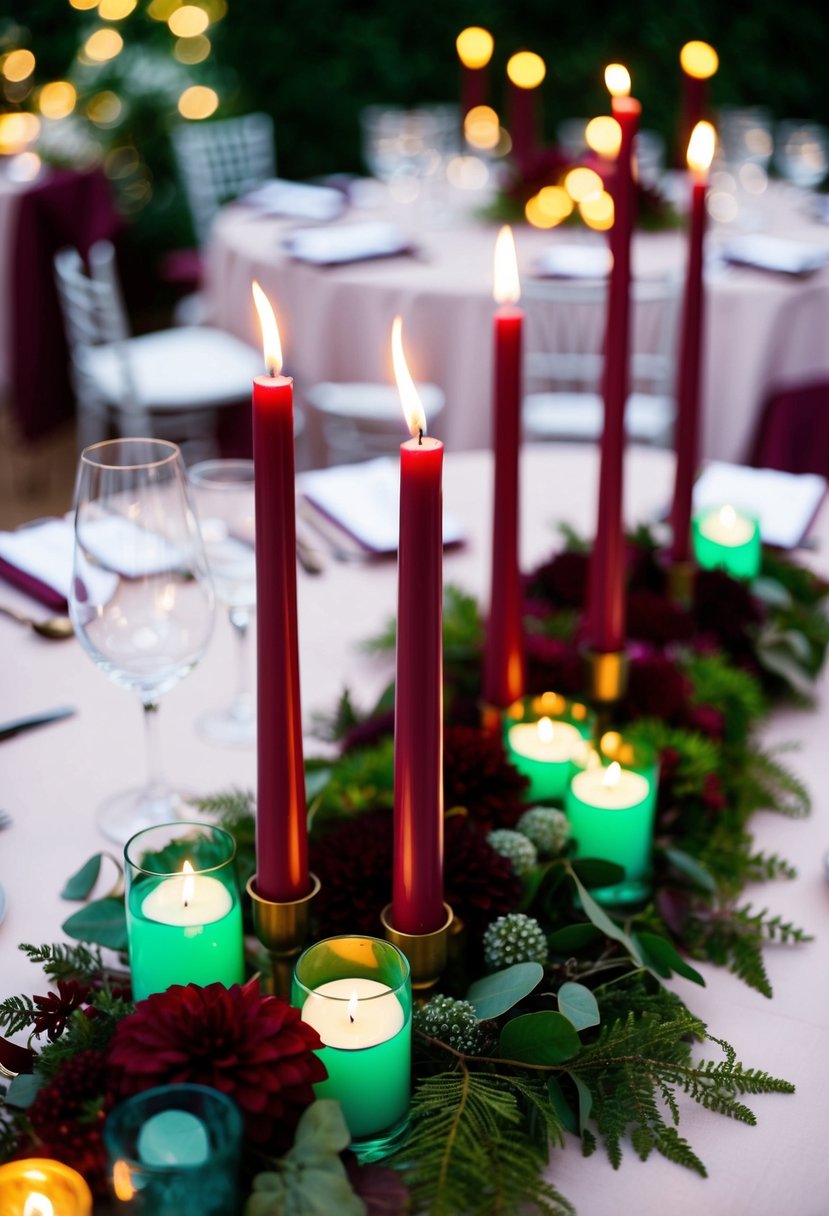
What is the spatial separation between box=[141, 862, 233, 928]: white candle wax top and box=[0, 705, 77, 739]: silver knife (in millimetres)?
387

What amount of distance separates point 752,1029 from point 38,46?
5.32 meters

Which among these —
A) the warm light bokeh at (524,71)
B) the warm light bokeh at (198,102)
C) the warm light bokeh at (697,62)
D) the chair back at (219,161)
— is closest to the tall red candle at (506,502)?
the warm light bokeh at (697,62)

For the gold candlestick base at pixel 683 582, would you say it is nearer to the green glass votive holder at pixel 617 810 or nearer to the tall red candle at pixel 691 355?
the tall red candle at pixel 691 355

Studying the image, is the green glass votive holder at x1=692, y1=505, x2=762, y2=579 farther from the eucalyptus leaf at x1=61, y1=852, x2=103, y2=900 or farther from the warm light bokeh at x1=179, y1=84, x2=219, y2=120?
the warm light bokeh at x1=179, y1=84, x2=219, y2=120

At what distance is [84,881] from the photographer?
2.51 feet

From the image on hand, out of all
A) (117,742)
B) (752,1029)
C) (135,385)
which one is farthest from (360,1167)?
(135,385)

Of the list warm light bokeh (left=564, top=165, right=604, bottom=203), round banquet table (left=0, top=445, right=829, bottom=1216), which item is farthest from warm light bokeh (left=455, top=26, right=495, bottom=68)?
round banquet table (left=0, top=445, right=829, bottom=1216)

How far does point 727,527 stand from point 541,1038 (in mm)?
665

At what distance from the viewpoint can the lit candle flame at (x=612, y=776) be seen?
771mm

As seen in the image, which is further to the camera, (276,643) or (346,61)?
(346,61)

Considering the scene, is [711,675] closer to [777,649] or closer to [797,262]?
[777,649]

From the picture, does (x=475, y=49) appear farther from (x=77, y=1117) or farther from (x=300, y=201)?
(x=77, y=1117)

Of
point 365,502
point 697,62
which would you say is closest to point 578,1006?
point 365,502

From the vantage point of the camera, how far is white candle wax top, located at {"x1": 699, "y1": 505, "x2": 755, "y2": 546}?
3.75 feet
